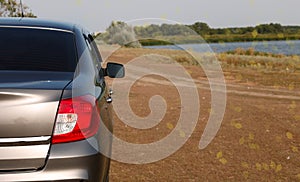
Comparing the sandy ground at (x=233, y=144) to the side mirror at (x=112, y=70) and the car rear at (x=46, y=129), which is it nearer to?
the side mirror at (x=112, y=70)

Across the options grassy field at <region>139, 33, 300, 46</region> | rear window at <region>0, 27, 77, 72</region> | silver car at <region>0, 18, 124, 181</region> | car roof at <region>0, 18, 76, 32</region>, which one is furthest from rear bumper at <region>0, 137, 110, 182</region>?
grassy field at <region>139, 33, 300, 46</region>

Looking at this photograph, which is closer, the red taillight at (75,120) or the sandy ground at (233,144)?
the red taillight at (75,120)

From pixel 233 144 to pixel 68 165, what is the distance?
461 centimetres

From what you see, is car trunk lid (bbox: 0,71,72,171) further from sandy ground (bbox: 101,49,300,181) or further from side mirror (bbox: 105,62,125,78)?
sandy ground (bbox: 101,49,300,181)

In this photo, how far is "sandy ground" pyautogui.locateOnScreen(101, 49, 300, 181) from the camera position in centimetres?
519

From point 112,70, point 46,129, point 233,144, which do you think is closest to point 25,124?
point 46,129

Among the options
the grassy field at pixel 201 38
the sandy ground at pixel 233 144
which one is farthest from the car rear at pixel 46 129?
the grassy field at pixel 201 38

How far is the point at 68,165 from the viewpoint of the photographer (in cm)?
255

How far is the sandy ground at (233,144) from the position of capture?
204 inches

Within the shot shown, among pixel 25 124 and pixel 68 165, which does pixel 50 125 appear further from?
pixel 68 165

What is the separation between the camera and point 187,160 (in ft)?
19.0

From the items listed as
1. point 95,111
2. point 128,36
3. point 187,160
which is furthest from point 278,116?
point 128,36

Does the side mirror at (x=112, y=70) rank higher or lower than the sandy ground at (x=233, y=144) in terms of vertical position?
higher

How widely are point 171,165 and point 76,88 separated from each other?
10.4 feet
